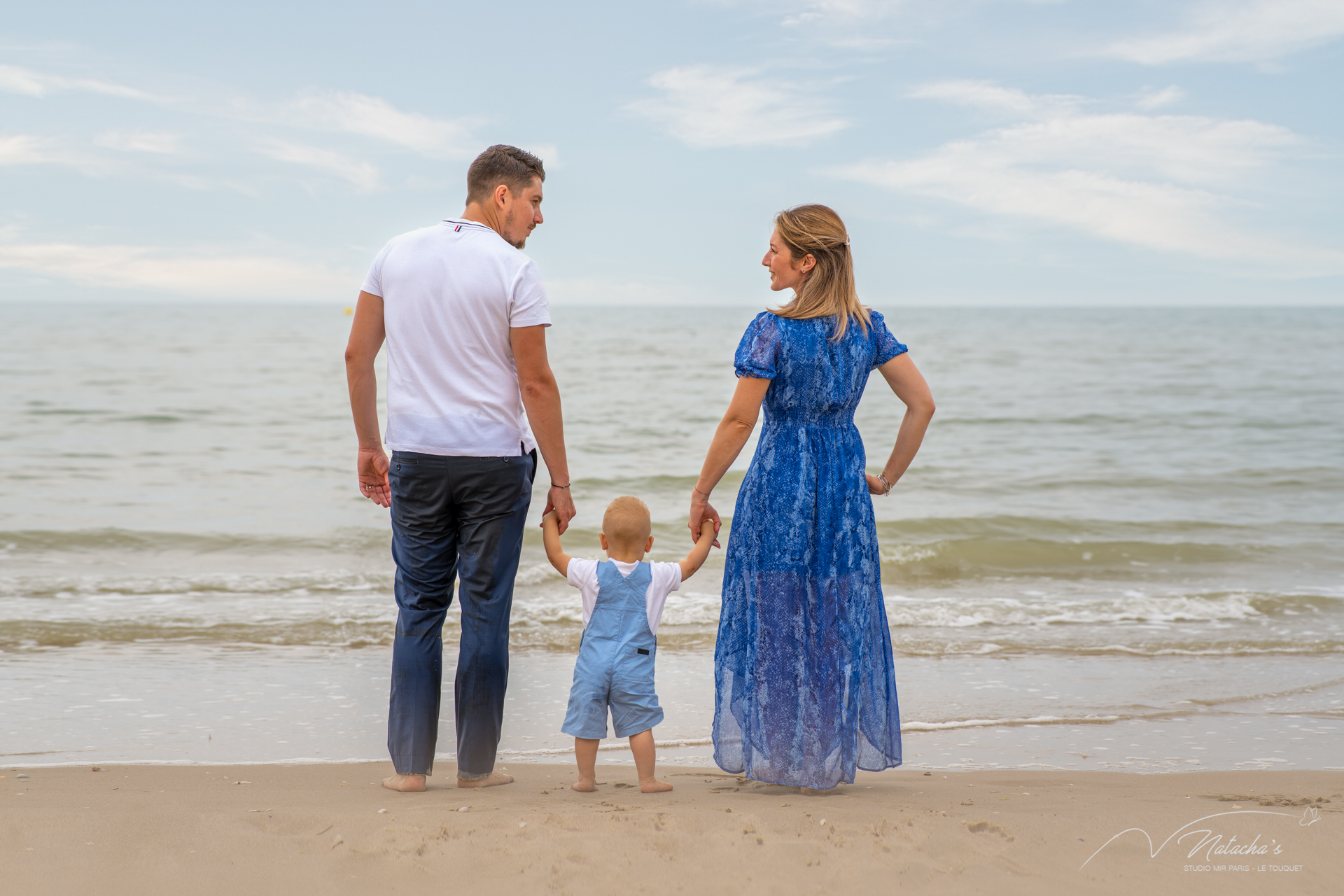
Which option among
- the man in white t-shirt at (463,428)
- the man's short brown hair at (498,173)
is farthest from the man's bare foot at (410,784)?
the man's short brown hair at (498,173)

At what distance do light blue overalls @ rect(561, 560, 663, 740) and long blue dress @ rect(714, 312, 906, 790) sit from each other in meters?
0.30

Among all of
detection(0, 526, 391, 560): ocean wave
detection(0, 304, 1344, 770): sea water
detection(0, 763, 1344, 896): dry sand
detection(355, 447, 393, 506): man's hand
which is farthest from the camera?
detection(0, 526, 391, 560): ocean wave

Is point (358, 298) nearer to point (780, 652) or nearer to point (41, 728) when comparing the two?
point (780, 652)

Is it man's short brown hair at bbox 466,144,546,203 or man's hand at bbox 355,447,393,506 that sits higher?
man's short brown hair at bbox 466,144,546,203

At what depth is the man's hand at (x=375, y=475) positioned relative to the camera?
3.14 meters

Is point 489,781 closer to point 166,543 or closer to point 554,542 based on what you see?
point 554,542

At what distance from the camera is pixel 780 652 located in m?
3.03

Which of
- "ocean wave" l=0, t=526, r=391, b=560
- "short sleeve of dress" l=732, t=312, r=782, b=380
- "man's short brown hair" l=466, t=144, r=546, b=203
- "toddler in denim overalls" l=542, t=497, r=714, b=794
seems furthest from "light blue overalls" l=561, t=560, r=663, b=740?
"ocean wave" l=0, t=526, r=391, b=560

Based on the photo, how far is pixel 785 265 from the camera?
117 inches

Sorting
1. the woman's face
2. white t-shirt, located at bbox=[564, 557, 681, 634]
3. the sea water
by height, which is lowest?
the sea water

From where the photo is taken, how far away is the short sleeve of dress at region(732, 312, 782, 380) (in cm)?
289

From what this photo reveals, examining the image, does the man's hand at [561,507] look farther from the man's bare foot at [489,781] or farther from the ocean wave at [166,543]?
the ocean wave at [166,543]

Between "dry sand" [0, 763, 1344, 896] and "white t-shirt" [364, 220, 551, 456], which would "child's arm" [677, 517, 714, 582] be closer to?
"white t-shirt" [364, 220, 551, 456]

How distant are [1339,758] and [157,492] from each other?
10.4 meters
